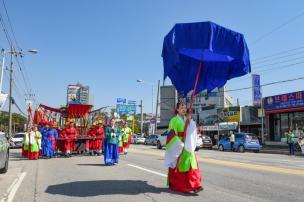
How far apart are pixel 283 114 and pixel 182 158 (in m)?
33.0

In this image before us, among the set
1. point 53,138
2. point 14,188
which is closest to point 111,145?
point 14,188

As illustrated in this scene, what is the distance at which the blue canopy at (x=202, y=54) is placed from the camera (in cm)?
906

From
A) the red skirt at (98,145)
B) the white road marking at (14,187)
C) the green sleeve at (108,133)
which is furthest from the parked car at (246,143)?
the white road marking at (14,187)

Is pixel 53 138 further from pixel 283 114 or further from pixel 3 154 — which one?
pixel 283 114

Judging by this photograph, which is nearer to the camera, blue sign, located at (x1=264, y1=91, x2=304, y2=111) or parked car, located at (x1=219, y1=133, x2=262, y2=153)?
parked car, located at (x1=219, y1=133, x2=262, y2=153)

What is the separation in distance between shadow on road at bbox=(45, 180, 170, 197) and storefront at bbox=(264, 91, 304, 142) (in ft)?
92.6

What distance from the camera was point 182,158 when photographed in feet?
28.2

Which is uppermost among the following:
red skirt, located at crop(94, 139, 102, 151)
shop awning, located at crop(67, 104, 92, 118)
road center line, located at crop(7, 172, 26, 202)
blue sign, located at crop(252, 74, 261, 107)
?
blue sign, located at crop(252, 74, 261, 107)

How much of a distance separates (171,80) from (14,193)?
14.6 ft

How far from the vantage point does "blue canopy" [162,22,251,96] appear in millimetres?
9062

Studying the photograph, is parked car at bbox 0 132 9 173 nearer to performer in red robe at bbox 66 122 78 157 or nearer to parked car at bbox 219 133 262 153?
performer in red robe at bbox 66 122 78 157

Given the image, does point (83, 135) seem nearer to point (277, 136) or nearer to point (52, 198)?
point (52, 198)

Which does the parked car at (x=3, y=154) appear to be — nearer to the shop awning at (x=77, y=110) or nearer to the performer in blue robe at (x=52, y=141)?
the performer in blue robe at (x=52, y=141)

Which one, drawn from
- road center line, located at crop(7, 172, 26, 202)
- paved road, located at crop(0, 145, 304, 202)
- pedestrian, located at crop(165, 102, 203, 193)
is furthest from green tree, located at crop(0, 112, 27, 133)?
pedestrian, located at crop(165, 102, 203, 193)
